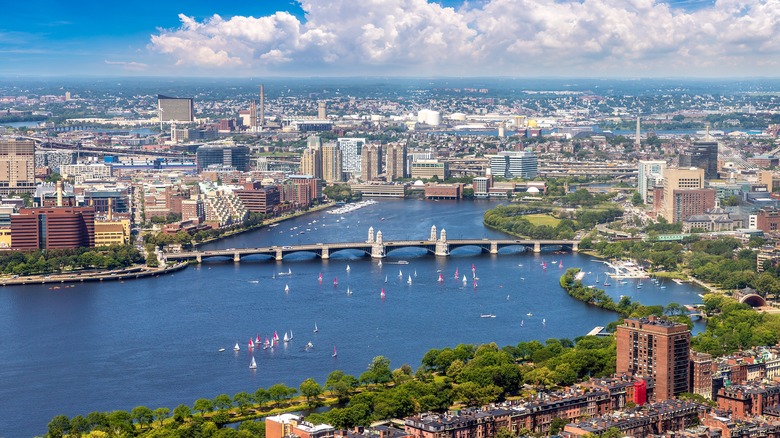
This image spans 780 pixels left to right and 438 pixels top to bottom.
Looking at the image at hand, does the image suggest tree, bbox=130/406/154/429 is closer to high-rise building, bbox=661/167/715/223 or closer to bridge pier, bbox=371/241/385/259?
bridge pier, bbox=371/241/385/259

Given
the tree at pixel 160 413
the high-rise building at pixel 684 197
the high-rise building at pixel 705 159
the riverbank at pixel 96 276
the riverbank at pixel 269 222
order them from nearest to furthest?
the tree at pixel 160 413 → the riverbank at pixel 96 276 → the riverbank at pixel 269 222 → the high-rise building at pixel 684 197 → the high-rise building at pixel 705 159

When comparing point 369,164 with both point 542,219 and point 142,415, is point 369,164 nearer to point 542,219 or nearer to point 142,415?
point 542,219

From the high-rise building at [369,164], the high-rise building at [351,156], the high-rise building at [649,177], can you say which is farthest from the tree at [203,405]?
the high-rise building at [351,156]

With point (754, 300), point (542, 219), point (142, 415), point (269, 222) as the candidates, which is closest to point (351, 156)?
point (269, 222)

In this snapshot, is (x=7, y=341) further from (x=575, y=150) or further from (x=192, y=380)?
(x=575, y=150)

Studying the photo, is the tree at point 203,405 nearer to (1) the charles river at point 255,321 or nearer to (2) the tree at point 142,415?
(2) the tree at point 142,415

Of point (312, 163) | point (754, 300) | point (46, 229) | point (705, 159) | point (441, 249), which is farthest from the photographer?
point (312, 163)

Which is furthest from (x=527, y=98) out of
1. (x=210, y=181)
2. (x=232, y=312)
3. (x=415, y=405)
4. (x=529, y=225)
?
(x=415, y=405)
